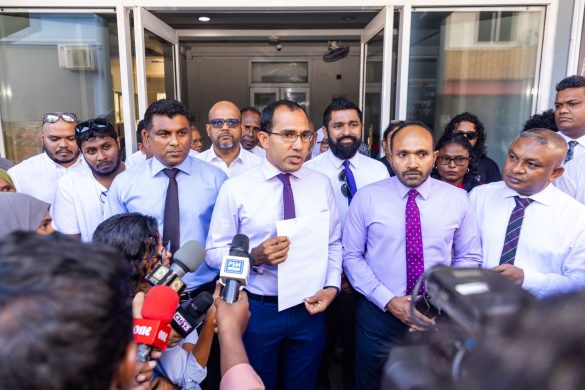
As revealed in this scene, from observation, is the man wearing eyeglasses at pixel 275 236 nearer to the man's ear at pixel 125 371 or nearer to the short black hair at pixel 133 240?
the short black hair at pixel 133 240

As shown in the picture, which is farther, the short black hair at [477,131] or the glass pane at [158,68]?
the glass pane at [158,68]

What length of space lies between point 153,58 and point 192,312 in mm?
3641

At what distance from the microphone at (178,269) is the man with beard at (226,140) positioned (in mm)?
1936

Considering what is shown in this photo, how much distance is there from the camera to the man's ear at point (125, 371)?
2.32ft

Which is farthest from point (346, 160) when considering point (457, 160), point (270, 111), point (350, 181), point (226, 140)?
point (226, 140)

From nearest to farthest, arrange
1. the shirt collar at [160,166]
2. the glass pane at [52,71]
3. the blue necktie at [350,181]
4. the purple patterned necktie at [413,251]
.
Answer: the purple patterned necktie at [413,251], the shirt collar at [160,166], the blue necktie at [350,181], the glass pane at [52,71]

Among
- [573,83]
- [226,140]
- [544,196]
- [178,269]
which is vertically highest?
[573,83]

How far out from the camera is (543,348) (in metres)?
0.45

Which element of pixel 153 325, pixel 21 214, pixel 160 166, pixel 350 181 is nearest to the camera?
pixel 153 325

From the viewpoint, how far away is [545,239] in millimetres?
1990

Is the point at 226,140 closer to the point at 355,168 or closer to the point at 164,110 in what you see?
the point at 164,110

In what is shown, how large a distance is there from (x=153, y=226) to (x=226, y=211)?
590mm

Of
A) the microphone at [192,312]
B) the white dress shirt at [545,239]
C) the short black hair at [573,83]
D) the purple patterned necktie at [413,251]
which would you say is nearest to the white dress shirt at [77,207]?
the microphone at [192,312]

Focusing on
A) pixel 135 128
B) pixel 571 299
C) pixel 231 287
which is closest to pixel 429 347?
pixel 571 299
